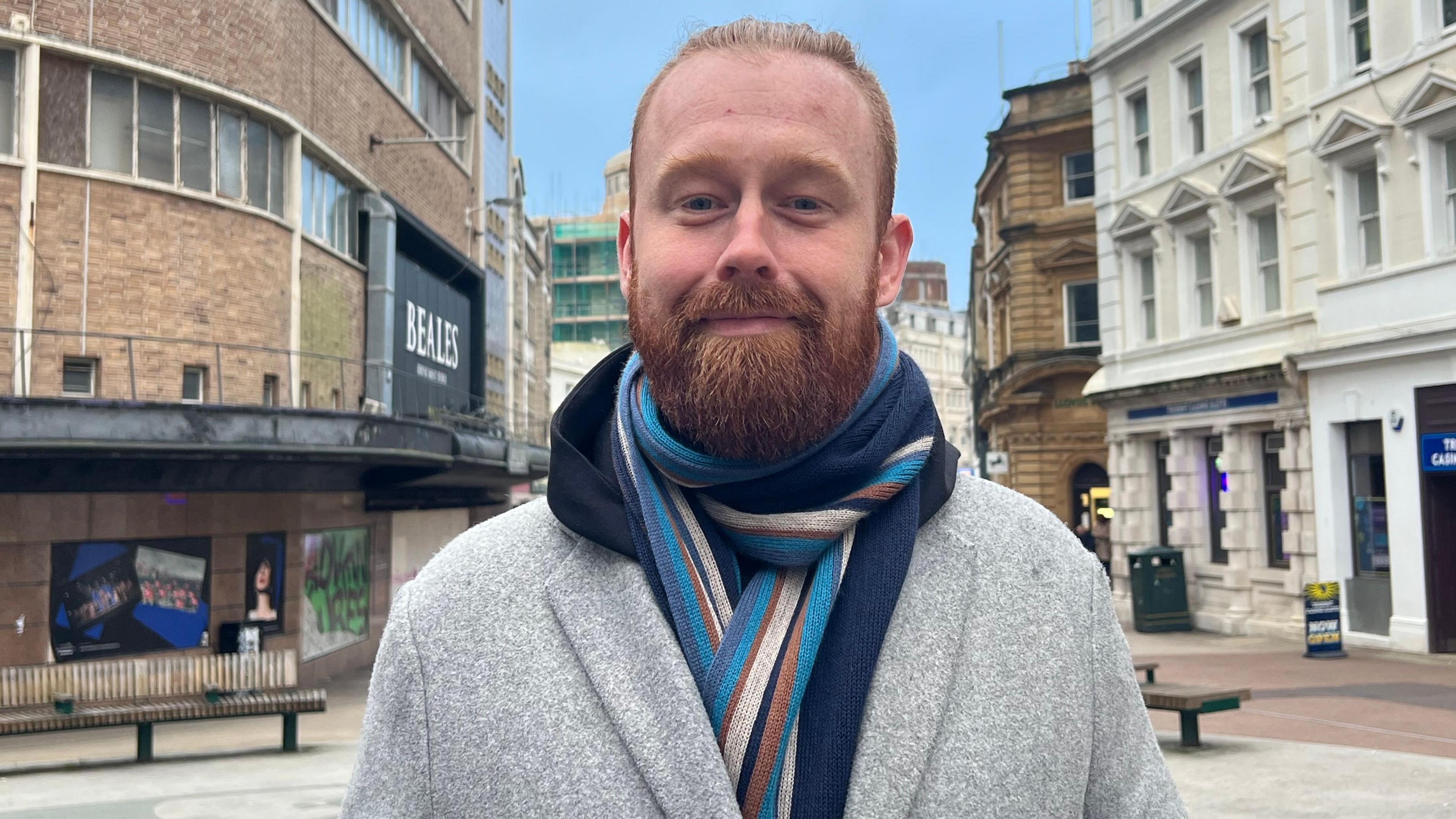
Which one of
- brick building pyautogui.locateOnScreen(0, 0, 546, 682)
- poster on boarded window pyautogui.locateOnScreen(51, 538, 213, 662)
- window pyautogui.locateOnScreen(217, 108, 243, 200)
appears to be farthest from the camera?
window pyautogui.locateOnScreen(217, 108, 243, 200)

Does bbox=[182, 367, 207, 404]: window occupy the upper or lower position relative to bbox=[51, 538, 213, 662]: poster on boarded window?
upper

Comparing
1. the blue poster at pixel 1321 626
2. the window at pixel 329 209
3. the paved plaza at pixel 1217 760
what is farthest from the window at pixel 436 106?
the blue poster at pixel 1321 626

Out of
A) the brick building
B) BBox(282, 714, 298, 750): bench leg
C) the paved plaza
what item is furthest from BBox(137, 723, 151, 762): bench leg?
the brick building

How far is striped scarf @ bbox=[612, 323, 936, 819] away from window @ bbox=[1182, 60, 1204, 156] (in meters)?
23.5

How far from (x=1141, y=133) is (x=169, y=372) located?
18385mm

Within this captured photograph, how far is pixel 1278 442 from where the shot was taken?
69.3 feet

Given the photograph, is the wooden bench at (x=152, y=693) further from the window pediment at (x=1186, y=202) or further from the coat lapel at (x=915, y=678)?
the window pediment at (x=1186, y=202)

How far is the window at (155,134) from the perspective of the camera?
17500 millimetres

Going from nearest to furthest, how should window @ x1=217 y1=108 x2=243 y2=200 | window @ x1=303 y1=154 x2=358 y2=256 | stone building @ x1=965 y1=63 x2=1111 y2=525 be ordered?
window @ x1=217 y1=108 x2=243 y2=200
window @ x1=303 y1=154 x2=358 y2=256
stone building @ x1=965 y1=63 x2=1111 y2=525

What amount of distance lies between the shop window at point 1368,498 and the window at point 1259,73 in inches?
224

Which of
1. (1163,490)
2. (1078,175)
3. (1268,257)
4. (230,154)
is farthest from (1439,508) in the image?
(230,154)

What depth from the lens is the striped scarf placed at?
5.58ft

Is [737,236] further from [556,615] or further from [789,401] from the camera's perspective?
[556,615]

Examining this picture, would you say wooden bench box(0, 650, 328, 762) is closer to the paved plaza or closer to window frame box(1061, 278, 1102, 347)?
the paved plaza
